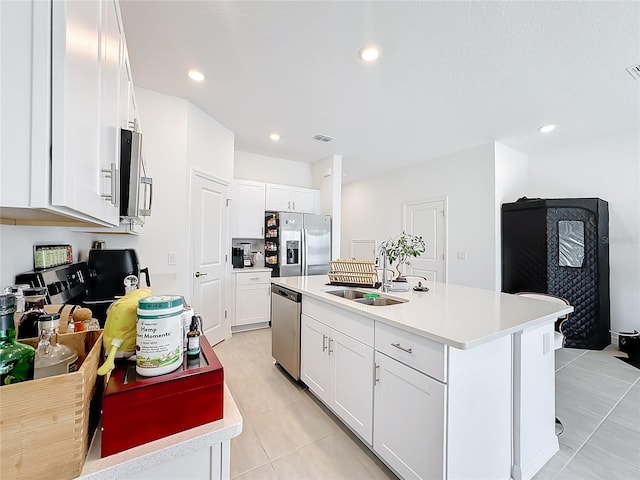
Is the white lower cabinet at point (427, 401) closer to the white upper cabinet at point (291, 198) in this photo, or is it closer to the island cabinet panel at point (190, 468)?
the island cabinet panel at point (190, 468)

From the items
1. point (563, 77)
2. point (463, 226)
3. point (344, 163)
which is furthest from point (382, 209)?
point (563, 77)

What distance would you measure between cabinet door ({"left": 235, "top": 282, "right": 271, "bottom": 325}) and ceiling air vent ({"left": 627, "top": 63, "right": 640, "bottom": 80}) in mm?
4336

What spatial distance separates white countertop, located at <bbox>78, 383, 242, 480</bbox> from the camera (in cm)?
54

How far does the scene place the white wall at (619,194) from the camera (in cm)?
337

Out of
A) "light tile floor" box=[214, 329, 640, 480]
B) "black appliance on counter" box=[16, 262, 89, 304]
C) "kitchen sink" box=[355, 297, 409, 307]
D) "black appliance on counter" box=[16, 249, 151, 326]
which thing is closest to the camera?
"black appliance on counter" box=[16, 262, 89, 304]

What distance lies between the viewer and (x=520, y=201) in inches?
145

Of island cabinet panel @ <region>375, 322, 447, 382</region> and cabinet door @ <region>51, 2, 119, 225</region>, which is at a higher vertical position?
cabinet door @ <region>51, 2, 119, 225</region>

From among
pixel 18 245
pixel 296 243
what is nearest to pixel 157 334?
pixel 18 245

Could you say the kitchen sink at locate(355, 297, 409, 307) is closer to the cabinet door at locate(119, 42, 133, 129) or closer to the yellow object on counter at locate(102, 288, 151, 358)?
the yellow object on counter at locate(102, 288, 151, 358)

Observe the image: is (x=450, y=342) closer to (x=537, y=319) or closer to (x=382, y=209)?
(x=537, y=319)

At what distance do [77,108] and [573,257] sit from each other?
4.69 metres

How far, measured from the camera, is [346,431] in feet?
6.05

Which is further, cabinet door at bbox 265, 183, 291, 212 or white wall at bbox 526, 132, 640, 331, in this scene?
cabinet door at bbox 265, 183, 291, 212

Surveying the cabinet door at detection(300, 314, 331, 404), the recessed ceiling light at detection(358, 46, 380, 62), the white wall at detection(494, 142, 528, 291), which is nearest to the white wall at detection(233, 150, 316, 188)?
the recessed ceiling light at detection(358, 46, 380, 62)
